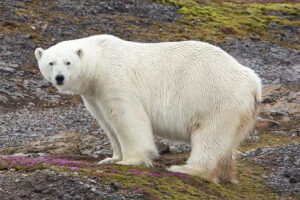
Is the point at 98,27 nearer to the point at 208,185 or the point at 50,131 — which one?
the point at 50,131

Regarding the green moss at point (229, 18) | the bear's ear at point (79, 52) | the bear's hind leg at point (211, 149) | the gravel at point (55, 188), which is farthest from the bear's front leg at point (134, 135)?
the green moss at point (229, 18)

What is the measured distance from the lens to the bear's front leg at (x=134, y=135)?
700 cm

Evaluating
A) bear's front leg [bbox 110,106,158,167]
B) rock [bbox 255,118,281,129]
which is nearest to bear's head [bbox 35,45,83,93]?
bear's front leg [bbox 110,106,158,167]

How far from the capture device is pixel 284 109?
14422 mm

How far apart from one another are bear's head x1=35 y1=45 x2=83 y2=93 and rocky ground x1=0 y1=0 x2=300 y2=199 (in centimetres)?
142

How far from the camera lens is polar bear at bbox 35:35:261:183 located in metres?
6.98

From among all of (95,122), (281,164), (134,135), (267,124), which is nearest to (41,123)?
(95,122)

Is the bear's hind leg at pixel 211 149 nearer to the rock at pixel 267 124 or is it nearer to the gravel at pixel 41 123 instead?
the rock at pixel 267 124

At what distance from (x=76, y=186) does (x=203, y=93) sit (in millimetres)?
2813

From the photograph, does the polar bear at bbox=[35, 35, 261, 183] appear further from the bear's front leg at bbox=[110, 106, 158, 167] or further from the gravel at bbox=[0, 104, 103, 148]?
the gravel at bbox=[0, 104, 103, 148]

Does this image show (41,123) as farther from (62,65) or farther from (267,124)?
(62,65)

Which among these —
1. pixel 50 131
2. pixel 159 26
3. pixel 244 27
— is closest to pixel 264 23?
pixel 244 27

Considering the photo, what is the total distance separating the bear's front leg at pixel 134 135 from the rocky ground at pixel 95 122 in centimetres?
33

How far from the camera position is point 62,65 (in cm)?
684
